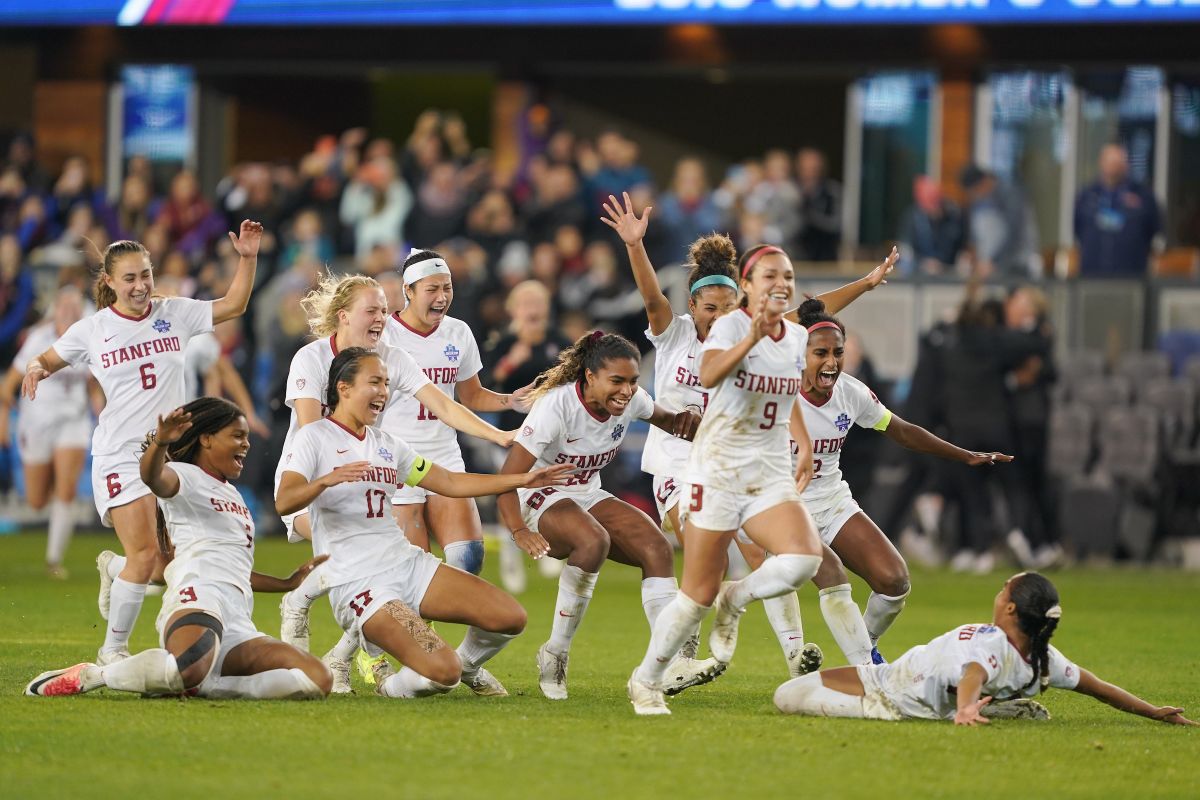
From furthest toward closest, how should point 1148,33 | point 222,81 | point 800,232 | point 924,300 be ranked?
1. point 222,81
2. point 1148,33
3. point 800,232
4. point 924,300

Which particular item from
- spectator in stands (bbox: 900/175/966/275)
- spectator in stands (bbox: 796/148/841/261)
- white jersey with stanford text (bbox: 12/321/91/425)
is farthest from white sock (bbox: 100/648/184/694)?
spectator in stands (bbox: 796/148/841/261)

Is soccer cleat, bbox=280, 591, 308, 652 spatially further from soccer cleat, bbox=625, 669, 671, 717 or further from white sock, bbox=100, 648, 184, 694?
soccer cleat, bbox=625, 669, 671, 717

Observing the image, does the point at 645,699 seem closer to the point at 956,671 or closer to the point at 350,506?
the point at 956,671

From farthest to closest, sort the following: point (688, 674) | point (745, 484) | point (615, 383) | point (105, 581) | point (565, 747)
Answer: point (105, 581), point (688, 674), point (615, 383), point (745, 484), point (565, 747)

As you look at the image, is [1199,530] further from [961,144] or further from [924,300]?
[961,144]

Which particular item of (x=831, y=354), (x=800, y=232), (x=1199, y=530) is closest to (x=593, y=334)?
(x=831, y=354)

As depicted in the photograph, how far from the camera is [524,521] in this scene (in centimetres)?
858

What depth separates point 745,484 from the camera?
26.1ft

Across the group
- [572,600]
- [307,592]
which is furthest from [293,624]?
[572,600]

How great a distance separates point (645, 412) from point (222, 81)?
17422 millimetres

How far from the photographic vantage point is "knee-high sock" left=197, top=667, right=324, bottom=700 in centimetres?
802

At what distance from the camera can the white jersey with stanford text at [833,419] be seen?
9.22m

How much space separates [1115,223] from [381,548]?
12.1 meters

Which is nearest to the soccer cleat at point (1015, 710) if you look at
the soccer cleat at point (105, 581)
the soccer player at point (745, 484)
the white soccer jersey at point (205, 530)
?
the soccer player at point (745, 484)
